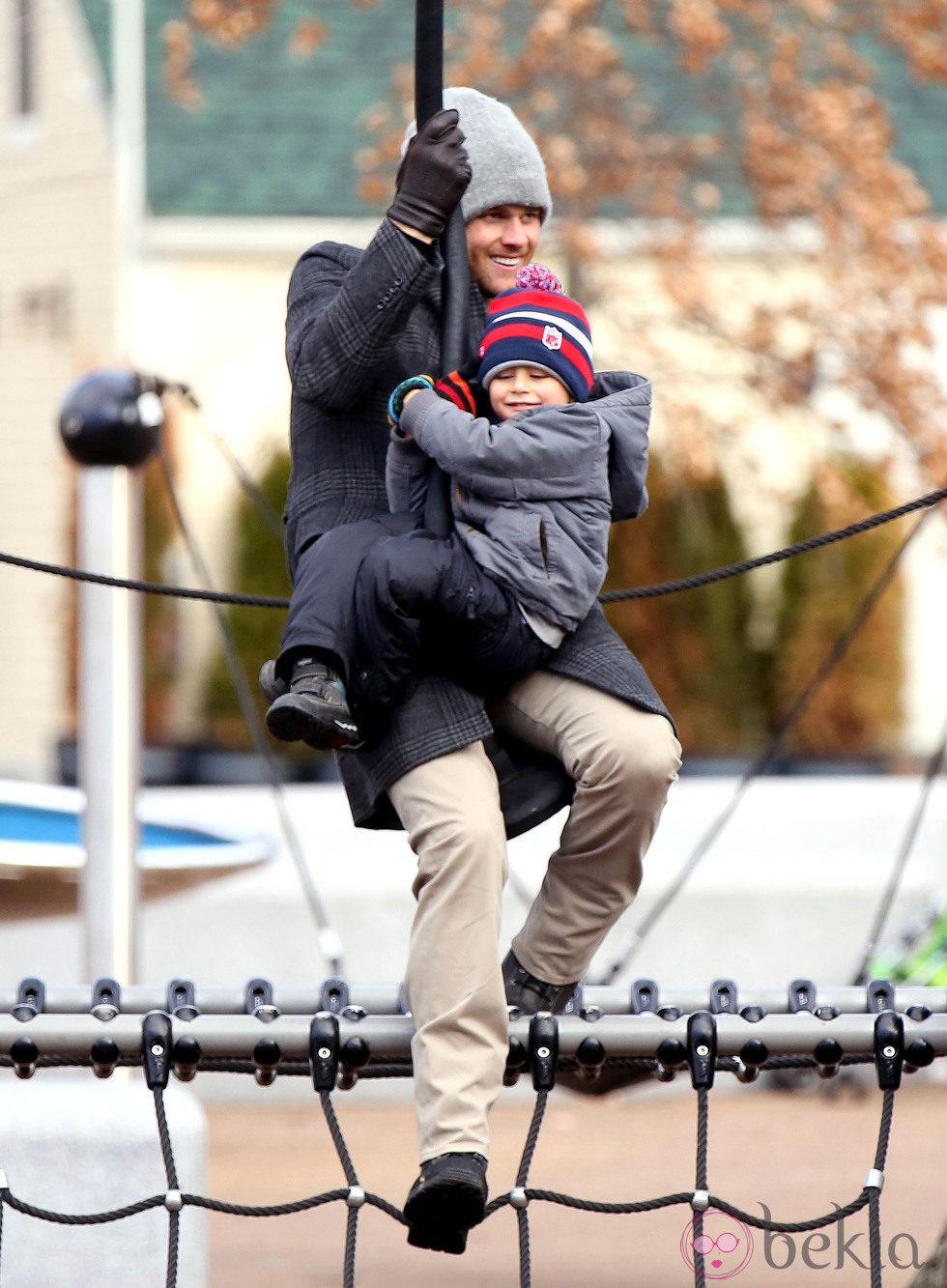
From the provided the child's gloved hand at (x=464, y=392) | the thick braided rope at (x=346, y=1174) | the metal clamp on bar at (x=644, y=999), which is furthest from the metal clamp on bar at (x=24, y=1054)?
the child's gloved hand at (x=464, y=392)

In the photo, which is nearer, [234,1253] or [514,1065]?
[514,1065]

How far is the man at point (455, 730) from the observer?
3035 mm

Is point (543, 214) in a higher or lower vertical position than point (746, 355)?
lower

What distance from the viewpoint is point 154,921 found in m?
7.30

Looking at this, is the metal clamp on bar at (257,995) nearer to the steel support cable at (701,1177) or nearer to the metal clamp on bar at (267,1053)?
the metal clamp on bar at (267,1053)

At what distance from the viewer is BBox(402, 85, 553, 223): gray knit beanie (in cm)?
331

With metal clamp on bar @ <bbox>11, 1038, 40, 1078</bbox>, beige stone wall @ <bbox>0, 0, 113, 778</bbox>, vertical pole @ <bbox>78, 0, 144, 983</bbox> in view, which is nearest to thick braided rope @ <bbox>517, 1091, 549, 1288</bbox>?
metal clamp on bar @ <bbox>11, 1038, 40, 1078</bbox>

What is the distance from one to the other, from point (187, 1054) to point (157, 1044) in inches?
2.2

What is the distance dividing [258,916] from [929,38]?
6856mm

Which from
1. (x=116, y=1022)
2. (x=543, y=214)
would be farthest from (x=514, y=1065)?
(x=543, y=214)

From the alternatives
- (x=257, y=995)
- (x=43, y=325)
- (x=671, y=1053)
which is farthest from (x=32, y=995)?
(x=43, y=325)

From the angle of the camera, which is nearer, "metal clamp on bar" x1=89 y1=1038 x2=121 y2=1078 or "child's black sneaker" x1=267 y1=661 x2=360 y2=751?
"child's black sneaker" x1=267 y1=661 x2=360 y2=751

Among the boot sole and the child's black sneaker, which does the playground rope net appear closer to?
the boot sole

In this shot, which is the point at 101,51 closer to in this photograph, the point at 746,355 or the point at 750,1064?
the point at 746,355
